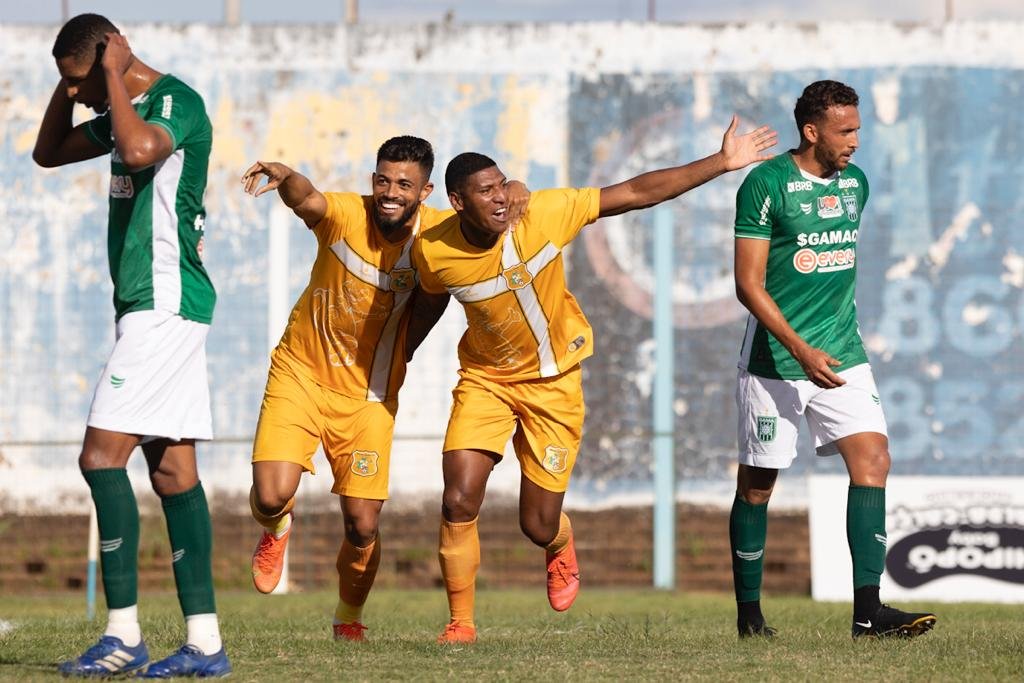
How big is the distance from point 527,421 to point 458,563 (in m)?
0.80

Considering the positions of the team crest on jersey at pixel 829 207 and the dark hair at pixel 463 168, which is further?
the team crest on jersey at pixel 829 207

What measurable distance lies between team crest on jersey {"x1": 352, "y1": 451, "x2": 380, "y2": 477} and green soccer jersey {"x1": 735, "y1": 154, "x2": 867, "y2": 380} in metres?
2.08

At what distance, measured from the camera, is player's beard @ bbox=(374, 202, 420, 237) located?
7.54 meters

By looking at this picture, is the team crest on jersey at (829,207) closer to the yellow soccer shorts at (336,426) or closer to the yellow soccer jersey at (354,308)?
the yellow soccer jersey at (354,308)

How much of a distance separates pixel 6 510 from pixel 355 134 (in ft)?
18.5

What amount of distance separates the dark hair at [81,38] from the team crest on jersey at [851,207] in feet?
12.1

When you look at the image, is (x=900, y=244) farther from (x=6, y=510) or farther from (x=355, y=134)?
(x=6, y=510)

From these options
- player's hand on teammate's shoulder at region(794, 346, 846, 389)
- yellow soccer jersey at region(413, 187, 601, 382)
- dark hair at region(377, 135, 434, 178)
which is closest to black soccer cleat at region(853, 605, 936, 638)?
player's hand on teammate's shoulder at region(794, 346, 846, 389)

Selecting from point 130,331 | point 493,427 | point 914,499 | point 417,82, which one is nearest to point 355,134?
point 417,82

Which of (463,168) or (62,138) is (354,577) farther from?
(62,138)

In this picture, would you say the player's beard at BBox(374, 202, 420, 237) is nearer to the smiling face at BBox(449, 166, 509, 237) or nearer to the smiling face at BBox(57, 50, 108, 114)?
the smiling face at BBox(449, 166, 509, 237)

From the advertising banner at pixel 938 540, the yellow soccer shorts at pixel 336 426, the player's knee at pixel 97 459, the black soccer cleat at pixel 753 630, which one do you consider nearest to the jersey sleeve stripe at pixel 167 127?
the player's knee at pixel 97 459

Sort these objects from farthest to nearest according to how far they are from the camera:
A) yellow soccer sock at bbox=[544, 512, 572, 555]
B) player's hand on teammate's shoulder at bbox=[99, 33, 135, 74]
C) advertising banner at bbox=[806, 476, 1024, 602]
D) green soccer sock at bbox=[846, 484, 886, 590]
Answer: advertising banner at bbox=[806, 476, 1024, 602]
yellow soccer sock at bbox=[544, 512, 572, 555]
green soccer sock at bbox=[846, 484, 886, 590]
player's hand on teammate's shoulder at bbox=[99, 33, 135, 74]

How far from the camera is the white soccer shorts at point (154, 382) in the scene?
18.5ft
